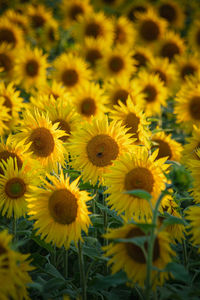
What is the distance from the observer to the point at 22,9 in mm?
6805

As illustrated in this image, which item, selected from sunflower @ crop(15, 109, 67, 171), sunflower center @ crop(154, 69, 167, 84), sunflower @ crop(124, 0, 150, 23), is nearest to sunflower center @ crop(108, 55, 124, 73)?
sunflower center @ crop(154, 69, 167, 84)

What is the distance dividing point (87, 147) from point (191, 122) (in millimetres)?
1739

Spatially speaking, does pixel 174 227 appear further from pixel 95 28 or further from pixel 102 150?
pixel 95 28

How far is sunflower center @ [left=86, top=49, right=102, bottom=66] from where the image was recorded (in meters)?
5.26

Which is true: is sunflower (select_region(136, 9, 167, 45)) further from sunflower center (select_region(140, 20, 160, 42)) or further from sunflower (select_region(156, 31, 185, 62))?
sunflower (select_region(156, 31, 185, 62))

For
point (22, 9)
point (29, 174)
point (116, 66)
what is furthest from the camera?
point (22, 9)

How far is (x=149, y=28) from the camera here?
6043 mm

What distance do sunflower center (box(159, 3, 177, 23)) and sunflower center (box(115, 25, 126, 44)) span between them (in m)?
1.36

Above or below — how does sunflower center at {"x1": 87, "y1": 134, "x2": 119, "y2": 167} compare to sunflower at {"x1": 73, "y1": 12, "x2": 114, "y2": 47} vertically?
below

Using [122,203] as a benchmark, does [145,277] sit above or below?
below

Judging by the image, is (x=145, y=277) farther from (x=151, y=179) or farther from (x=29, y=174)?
(x=29, y=174)

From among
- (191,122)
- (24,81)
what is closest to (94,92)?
(191,122)

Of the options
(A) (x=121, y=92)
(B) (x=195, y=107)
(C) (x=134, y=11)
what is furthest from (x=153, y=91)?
(C) (x=134, y=11)

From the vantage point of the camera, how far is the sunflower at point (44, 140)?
2.53 metres
